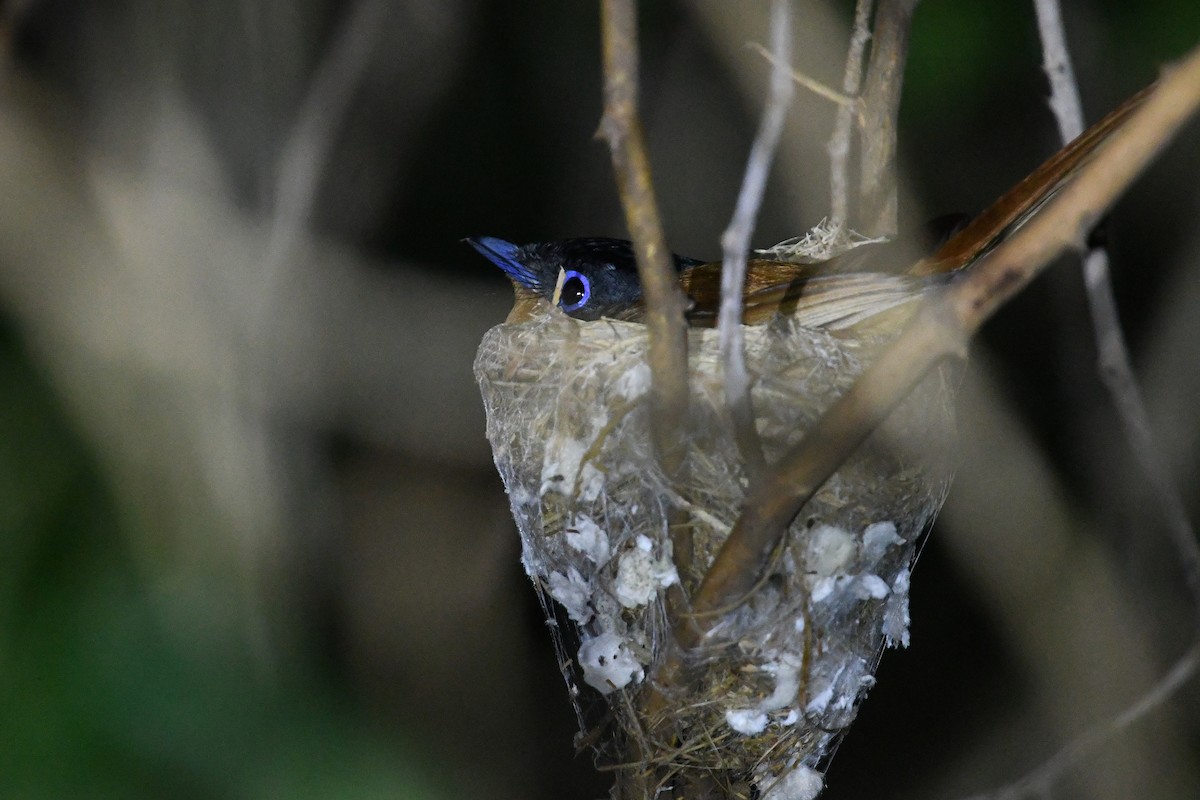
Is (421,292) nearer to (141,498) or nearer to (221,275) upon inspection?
(221,275)

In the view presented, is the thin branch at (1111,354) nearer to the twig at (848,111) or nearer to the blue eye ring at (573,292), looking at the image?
the twig at (848,111)

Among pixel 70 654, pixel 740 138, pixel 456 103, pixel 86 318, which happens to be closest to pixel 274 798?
pixel 70 654

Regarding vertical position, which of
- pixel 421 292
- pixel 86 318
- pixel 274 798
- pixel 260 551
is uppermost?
pixel 421 292

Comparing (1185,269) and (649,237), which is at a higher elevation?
(1185,269)

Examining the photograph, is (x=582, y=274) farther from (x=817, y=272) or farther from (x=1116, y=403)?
(x=1116, y=403)

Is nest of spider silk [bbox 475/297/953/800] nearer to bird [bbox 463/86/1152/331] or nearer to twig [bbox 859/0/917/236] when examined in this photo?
bird [bbox 463/86/1152/331]

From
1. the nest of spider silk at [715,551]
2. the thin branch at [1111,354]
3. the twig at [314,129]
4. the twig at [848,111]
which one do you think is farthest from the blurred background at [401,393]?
the thin branch at [1111,354]

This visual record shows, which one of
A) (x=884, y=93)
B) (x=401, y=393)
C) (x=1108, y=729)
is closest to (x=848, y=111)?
(x=884, y=93)
